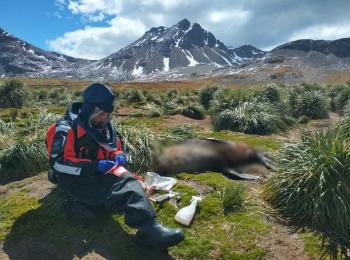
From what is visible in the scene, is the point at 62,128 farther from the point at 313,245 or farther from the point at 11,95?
the point at 11,95

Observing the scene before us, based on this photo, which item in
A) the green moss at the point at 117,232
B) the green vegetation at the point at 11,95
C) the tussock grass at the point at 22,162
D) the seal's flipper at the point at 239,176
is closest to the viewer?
the green moss at the point at 117,232

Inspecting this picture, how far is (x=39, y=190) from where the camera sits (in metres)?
7.27

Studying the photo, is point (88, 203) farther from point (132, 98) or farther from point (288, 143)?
point (132, 98)

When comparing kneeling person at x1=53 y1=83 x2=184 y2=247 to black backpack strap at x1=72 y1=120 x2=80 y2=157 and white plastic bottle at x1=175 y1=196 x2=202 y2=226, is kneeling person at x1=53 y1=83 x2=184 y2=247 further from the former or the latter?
white plastic bottle at x1=175 y1=196 x2=202 y2=226

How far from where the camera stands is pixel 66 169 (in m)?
5.81

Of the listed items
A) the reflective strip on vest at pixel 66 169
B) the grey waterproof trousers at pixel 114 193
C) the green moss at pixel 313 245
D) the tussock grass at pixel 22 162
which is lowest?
the green moss at pixel 313 245

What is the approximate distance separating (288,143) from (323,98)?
11.5 m

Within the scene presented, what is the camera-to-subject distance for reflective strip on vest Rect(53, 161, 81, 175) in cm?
571

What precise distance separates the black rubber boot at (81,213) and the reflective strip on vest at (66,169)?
1.49 feet

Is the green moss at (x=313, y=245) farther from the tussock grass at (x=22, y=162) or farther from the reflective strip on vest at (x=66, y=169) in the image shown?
the tussock grass at (x=22, y=162)

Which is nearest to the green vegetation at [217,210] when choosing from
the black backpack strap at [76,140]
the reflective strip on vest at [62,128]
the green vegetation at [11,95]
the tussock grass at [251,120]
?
the black backpack strap at [76,140]

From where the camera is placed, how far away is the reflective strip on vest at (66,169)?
225 inches

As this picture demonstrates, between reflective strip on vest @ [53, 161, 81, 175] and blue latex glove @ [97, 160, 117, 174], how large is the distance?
0.29m

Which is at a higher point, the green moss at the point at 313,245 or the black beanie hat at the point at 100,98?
the black beanie hat at the point at 100,98
